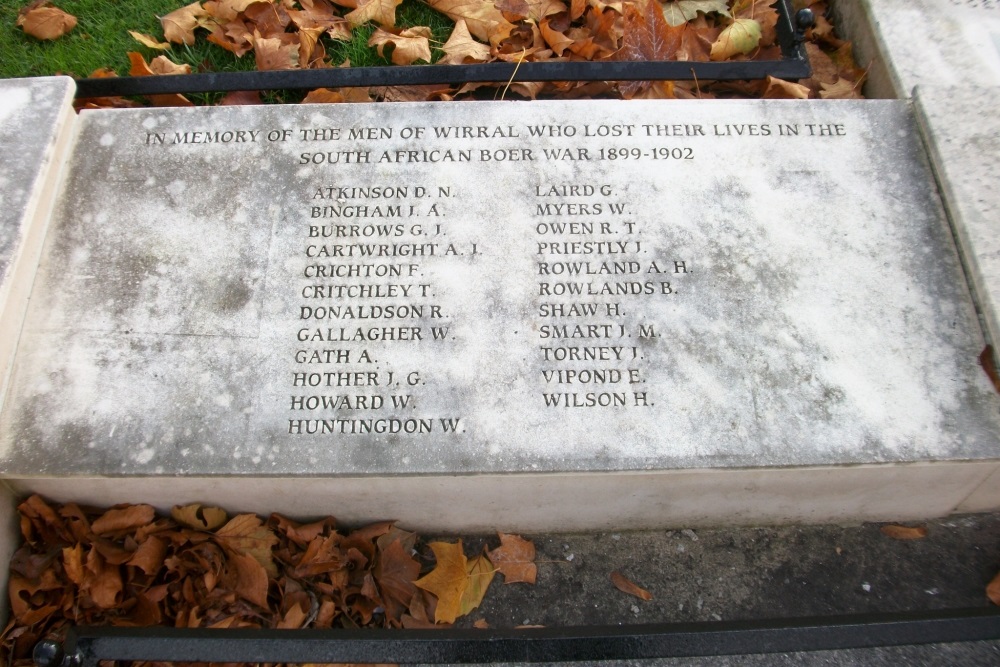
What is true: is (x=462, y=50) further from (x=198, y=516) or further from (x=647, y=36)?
(x=198, y=516)

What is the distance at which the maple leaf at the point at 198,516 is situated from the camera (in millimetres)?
2502

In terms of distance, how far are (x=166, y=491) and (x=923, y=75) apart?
3472 mm

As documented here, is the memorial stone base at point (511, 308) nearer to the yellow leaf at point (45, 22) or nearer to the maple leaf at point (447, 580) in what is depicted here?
the maple leaf at point (447, 580)

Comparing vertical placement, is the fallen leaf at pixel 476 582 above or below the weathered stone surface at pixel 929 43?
below

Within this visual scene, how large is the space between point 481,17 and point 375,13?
22.1 inches

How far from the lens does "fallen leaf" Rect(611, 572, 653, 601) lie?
104 inches

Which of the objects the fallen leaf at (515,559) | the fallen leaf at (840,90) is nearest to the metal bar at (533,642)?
the fallen leaf at (515,559)

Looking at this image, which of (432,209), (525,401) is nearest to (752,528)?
(525,401)

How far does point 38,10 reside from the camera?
11.6ft

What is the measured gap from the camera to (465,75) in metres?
3.05

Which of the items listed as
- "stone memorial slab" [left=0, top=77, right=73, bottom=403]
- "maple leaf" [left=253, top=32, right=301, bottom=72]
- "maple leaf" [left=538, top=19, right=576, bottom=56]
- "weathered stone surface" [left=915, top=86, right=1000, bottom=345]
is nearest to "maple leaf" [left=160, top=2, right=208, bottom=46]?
"maple leaf" [left=253, top=32, right=301, bottom=72]

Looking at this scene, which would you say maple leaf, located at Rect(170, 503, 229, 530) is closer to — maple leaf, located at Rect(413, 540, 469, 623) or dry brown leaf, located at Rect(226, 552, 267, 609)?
dry brown leaf, located at Rect(226, 552, 267, 609)

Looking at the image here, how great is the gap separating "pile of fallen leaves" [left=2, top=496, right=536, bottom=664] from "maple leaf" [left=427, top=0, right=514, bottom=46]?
244 cm

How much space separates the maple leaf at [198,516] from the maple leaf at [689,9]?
3.09 metres
